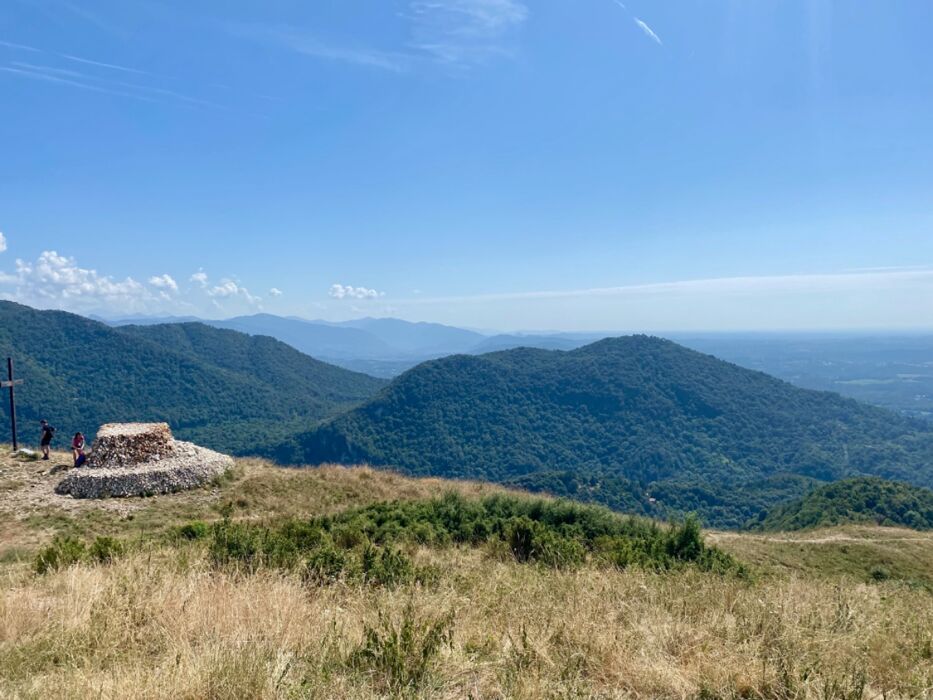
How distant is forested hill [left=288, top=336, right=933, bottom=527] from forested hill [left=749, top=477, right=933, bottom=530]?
33.6m

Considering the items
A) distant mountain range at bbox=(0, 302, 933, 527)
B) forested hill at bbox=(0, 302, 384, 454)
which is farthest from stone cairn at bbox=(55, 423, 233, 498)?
forested hill at bbox=(0, 302, 384, 454)

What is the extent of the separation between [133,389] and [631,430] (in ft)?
350

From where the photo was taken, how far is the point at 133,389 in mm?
100250

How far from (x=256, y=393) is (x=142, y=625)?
12199cm

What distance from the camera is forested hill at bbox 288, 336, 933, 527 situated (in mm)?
89625

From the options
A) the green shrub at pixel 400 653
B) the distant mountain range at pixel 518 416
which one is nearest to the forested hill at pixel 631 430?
the distant mountain range at pixel 518 416

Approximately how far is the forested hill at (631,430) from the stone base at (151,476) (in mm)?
56059

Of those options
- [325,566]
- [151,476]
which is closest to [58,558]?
[325,566]

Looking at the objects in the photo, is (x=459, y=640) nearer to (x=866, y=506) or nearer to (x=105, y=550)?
(x=105, y=550)

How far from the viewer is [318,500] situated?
14617 millimetres

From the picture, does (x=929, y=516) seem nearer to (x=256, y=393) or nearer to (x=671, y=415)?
(x=671, y=415)

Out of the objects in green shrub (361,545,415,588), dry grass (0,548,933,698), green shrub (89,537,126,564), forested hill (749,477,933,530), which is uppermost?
dry grass (0,548,933,698)

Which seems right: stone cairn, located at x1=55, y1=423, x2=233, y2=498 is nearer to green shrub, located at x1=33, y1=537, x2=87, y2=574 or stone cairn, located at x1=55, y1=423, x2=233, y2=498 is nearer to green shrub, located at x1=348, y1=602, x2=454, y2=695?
green shrub, located at x1=33, y1=537, x2=87, y2=574

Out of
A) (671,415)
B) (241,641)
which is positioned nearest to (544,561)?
(241,641)
